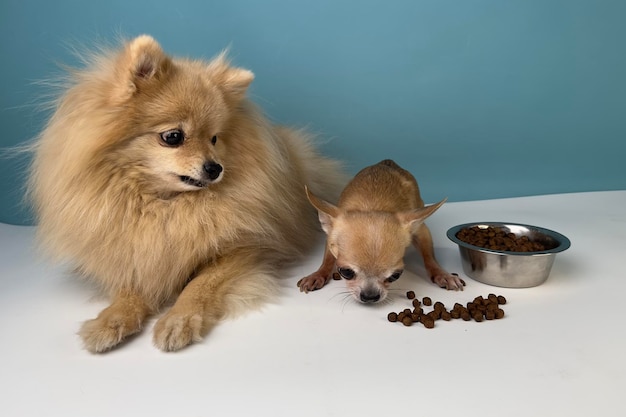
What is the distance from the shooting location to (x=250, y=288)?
220cm

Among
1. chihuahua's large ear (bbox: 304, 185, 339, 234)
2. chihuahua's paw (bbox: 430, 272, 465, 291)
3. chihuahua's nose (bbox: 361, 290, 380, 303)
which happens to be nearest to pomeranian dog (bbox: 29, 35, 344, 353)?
chihuahua's large ear (bbox: 304, 185, 339, 234)

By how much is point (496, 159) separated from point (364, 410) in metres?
2.77

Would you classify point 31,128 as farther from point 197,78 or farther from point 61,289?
point 197,78

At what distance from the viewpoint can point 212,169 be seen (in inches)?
82.0

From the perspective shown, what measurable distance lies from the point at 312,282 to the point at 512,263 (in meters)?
0.84

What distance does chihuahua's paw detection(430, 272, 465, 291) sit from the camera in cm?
235

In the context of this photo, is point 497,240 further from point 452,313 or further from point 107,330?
A: point 107,330

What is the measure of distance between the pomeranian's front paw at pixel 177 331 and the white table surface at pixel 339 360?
0.03 metres

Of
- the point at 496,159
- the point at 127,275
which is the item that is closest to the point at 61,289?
the point at 127,275

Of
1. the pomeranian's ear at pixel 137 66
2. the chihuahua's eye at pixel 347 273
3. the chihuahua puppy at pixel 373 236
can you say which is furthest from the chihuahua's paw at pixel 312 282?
the pomeranian's ear at pixel 137 66

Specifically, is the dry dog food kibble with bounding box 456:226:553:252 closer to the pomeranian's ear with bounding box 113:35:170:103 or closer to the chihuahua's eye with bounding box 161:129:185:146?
the chihuahua's eye with bounding box 161:129:185:146

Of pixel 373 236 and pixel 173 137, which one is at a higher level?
pixel 173 137

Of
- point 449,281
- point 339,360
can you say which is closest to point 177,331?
point 339,360

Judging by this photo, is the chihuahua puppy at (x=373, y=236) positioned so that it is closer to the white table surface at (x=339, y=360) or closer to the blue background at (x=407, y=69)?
the white table surface at (x=339, y=360)
